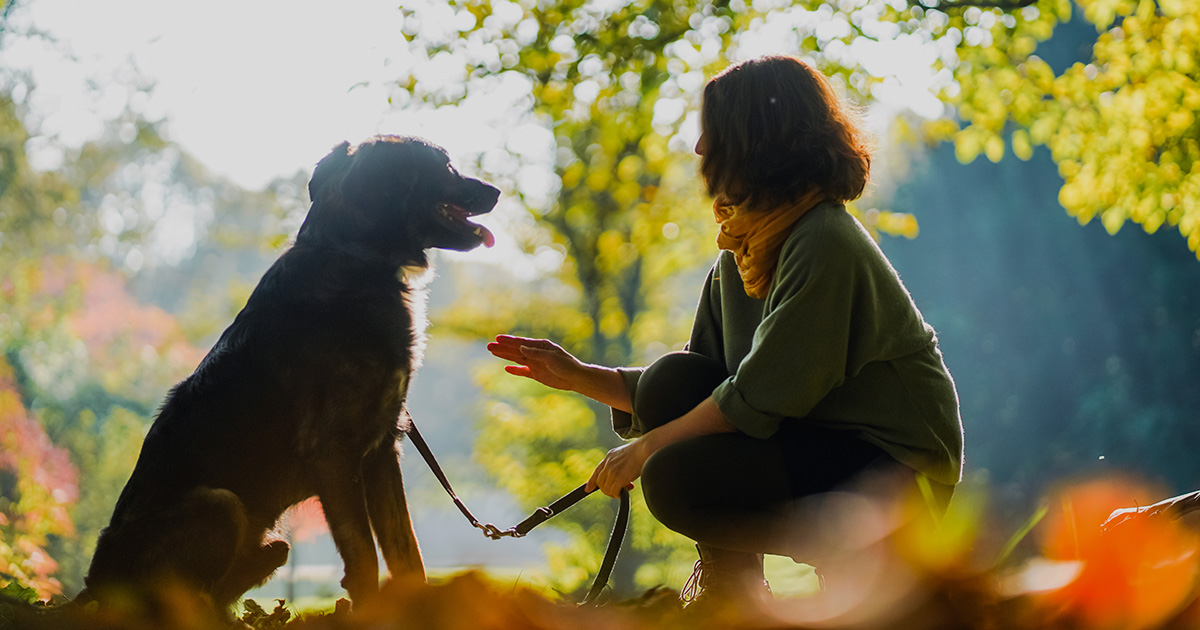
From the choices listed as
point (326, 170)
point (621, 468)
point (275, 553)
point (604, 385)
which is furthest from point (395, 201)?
point (621, 468)

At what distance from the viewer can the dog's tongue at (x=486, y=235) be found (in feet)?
10.1

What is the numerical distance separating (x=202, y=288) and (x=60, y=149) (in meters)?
15.9

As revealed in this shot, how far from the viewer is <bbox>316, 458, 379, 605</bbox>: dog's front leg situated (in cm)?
242

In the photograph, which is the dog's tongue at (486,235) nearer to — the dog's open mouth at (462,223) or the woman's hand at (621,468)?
the dog's open mouth at (462,223)

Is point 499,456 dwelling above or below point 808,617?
below

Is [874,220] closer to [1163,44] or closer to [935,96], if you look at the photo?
[935,96]

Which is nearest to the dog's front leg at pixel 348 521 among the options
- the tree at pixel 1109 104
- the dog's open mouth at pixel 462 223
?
the dog's open mouth at pixel 462 223

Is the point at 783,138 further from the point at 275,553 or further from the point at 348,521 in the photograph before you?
the point at 275,553

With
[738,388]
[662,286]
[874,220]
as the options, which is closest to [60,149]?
[662,286]

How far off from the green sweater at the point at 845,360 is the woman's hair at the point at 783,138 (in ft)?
0.35

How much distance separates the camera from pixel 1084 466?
1938 cm

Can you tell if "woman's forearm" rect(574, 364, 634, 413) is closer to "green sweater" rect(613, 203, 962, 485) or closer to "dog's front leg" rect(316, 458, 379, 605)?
"green sweater" rect(613, 203, 962, 485)

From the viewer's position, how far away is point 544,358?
2518 millimetres

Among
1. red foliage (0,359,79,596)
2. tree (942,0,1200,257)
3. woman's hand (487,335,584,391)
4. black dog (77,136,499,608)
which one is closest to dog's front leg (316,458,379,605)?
black dog (77,136,499,608)
